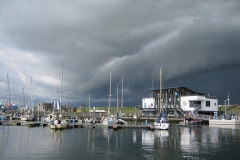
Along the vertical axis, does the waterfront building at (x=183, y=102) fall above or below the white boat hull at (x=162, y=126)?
above

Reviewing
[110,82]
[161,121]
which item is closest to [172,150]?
[161,121]

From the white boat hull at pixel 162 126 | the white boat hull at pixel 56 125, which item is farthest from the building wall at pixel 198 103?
the white boat hull at pixel 56 125

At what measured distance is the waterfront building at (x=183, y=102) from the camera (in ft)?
402

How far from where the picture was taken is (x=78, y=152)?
3922 cm

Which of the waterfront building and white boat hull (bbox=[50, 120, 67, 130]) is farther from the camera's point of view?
the waterfront building

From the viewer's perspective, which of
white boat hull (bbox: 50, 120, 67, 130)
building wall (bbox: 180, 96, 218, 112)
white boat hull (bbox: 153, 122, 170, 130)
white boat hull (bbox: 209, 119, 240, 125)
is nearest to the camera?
white boat hull (bbox: 50, 120, 67, 130)

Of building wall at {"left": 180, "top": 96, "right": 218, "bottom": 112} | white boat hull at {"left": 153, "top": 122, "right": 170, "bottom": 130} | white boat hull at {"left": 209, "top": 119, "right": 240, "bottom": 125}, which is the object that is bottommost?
white boat hull at {"left": 209, "top": 119, "right": 240, "bottom": 125}

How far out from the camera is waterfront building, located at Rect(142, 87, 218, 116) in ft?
402

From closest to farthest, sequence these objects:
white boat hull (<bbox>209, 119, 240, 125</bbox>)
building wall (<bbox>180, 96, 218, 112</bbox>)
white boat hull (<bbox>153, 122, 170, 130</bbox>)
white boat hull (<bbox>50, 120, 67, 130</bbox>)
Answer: white boat hull (<bbox>50, 120, 67, 130</bbox>) < white boat hull (<bbox>153, 122, 170, 130</bbox>) < white boat hull (<bbox>209, 119, 240, 125</bbox>) < building wall (<bbox>180, 96, 218, 112</bbox>)

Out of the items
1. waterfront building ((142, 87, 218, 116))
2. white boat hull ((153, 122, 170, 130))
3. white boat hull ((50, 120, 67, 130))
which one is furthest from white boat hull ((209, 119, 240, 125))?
white boat hull ((50, 120, 67, 130))

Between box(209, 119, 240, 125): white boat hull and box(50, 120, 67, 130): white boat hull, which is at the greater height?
box(50, 120, 67, 130): white boat hull

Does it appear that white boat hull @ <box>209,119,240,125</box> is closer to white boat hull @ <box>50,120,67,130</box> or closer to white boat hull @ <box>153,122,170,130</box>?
white boat hull @ <box>153,122,170,130</box>

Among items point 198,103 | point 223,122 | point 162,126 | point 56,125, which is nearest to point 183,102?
point 198,103

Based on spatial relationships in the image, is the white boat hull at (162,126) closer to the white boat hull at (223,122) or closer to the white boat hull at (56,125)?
the white boat hull at (56,125)
